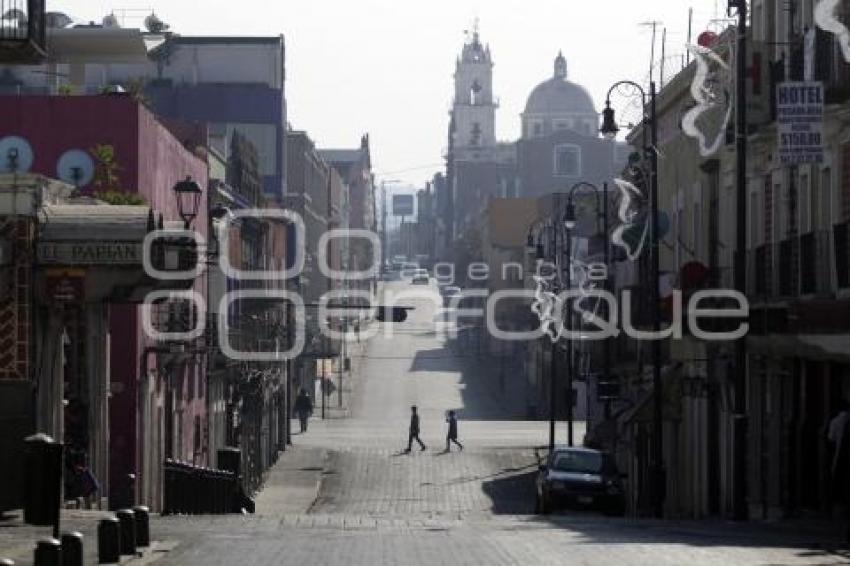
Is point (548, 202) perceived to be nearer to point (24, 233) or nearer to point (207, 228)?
point (207, 228)

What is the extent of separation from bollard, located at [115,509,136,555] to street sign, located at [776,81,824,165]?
10.9 metres

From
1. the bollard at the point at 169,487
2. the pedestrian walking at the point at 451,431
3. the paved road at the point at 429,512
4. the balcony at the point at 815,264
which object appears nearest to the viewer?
the paved road at the point at 429,512

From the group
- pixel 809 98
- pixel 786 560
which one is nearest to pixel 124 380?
pixel 809 98

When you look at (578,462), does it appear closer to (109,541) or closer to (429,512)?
(429,512)

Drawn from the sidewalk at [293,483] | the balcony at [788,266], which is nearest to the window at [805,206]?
the balcony at [788,266]

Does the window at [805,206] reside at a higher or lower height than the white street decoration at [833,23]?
lower

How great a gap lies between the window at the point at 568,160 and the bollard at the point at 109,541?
6758 inches

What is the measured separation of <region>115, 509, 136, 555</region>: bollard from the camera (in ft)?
75.7

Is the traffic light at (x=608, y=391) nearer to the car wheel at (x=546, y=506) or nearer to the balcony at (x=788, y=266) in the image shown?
the car wheel at (x=546, y=506)

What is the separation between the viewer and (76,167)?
1540 inches

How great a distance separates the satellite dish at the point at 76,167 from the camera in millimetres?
39062

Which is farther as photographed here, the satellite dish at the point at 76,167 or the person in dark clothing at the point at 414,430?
the person in dark clothing at the point at 414,430

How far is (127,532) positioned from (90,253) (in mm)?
5950

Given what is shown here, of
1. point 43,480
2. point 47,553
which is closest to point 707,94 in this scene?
point 43,480
